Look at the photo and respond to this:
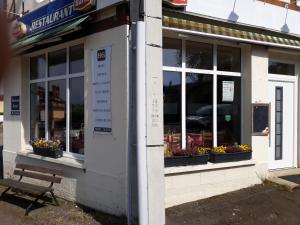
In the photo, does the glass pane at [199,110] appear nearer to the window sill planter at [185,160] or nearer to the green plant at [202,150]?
the green plant at [202,150]

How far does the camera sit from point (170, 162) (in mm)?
6473

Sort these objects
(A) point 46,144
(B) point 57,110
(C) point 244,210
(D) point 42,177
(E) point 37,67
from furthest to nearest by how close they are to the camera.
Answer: (E) point 37,67, (B) point 57,110, (A) point 46,144, (D) point 42,177, (C) point 244,210

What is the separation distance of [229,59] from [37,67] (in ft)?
13.3

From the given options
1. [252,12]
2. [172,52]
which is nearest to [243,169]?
[172,52]

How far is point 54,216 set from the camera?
6398 millimetres

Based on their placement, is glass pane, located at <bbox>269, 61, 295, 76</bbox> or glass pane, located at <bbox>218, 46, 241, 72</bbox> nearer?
glass pane, located at <bbox>218, 46, 241, 72</bbox>

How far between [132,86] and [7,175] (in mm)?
5216

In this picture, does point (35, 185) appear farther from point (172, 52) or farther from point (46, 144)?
point (172, 52)

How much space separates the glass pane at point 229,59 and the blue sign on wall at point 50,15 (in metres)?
2.63

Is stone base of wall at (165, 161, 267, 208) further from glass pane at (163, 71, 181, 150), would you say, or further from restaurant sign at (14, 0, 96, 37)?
restaurant sign at (14, 0, 96, 37)

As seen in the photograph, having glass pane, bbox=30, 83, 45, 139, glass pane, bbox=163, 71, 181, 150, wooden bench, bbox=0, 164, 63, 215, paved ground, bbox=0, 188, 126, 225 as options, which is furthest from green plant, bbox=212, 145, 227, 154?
glass pane, bbox=30, 83, 45, 139

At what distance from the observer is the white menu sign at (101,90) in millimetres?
6387

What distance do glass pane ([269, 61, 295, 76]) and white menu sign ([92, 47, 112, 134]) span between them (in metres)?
3.75

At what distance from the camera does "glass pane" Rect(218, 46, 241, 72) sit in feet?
25.0
